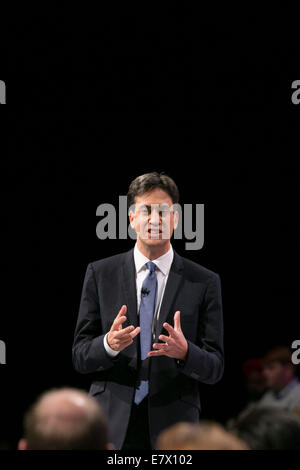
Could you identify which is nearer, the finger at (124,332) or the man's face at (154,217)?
the finger at (124,332)

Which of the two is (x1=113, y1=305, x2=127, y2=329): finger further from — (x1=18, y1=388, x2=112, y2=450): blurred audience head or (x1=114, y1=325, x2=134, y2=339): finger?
(x1=18, y1=388, x2=112, y2=450): blurred audience head

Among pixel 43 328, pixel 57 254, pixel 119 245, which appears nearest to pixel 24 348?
pixel 43 328

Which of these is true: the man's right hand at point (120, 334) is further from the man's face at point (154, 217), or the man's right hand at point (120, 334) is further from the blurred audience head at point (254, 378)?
the blurred audience head at point (254, 378)

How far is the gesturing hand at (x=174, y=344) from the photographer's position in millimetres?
2373

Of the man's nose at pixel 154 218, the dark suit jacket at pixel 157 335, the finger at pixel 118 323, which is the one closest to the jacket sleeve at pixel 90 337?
the dark suit jacket at pixel 157 335

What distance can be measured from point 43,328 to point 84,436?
2437 millimetres

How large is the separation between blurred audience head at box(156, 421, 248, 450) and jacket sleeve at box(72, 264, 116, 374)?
3.53ft

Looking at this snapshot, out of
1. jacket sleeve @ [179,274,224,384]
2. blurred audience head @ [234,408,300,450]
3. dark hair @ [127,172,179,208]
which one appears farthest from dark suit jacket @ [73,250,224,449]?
blurred audience head @ [234,408,300,450]

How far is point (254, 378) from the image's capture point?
4.46 metres

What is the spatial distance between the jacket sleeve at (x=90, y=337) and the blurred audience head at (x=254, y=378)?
1.96m

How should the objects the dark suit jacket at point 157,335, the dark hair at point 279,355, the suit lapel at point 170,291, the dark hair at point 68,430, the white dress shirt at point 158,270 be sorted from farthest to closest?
the dark hair at point 279,355 → the white dress shirt at point 158,270 → the suit lapel at point 170,291 → the dark suit jacket at point 157,335 → the dark hair at point 68,430

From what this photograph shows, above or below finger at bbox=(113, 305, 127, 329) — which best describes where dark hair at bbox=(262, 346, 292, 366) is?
below

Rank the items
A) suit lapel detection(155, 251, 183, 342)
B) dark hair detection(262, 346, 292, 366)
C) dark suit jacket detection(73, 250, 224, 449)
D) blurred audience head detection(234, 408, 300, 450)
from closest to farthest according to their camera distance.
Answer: blurred audience head detection(234, 408, 300, 450)
dark suit jacket detection(73, 250, 224, 449)
suit lapel detection(155, 251, 183, 342)
dark hair detection(262, 346, 292, 366)

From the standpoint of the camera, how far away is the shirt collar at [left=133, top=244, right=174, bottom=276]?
106 inches
